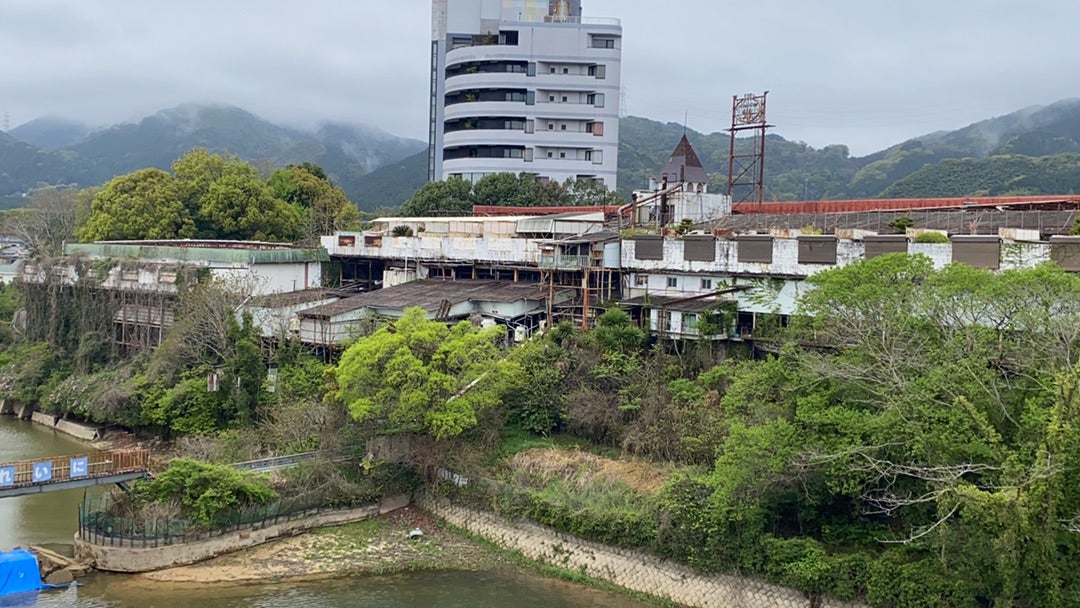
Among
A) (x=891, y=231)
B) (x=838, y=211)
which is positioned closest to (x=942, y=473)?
(x=891, y=231)

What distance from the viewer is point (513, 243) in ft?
122

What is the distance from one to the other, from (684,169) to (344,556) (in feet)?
86.9

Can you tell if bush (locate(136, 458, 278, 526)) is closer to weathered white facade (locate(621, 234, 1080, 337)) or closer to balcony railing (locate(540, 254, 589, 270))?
weathered white facade (locate(621, 234, 1080, 337))

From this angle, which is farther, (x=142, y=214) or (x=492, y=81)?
(x=492, y=81)

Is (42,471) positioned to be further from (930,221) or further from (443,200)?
(443,200)

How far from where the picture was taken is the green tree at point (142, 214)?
44844mm

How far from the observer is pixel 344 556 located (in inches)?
909

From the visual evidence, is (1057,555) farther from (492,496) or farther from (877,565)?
(492,496)

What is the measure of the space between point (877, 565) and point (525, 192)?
1405 inches

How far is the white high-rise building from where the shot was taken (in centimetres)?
5912

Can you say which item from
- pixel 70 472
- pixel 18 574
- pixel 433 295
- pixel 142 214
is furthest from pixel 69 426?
pixel 18 574

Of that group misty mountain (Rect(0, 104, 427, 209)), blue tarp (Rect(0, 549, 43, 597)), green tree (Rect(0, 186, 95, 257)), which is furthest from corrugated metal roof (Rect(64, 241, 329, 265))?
misty mountain (Rect(0, 104, 427, 209))

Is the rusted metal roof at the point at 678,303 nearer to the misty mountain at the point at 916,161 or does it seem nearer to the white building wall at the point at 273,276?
the white building wall at the point at 273,276

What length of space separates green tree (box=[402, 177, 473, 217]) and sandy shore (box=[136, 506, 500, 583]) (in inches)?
1089
